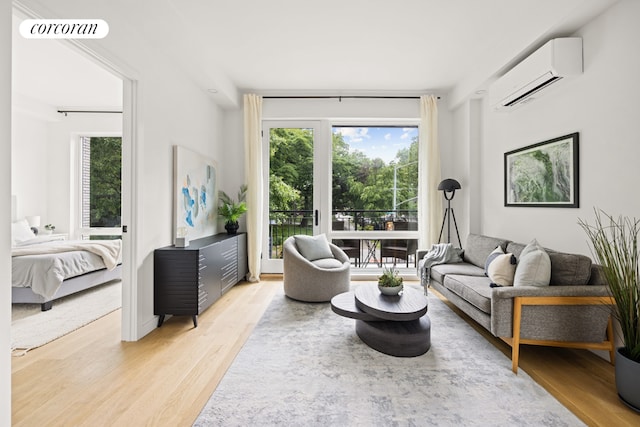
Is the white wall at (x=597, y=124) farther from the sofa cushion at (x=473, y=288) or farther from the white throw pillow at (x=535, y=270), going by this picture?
the sofa cushion at (x=473, y=288)

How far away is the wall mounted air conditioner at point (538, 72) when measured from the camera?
9.13 feet

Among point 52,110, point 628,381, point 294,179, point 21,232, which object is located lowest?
point 628,381

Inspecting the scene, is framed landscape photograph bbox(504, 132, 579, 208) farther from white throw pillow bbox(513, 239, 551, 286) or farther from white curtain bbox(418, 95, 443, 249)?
→ white curtain bbox(418, 95, 443, 249)

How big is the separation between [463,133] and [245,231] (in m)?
3.59

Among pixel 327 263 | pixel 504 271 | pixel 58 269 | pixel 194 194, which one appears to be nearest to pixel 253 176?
pixel 194 194

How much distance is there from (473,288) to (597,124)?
1643mm

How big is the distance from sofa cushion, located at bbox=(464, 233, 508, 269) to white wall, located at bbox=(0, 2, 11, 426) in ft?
13.2

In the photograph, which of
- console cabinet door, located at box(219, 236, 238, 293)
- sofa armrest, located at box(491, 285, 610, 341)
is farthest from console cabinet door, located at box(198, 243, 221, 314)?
sofa armrest, located at box(491, 285, 610, 341)

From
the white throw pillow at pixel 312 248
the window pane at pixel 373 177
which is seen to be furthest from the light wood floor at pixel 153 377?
the window pane at pixel 373 177

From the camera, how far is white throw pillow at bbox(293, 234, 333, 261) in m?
4.26

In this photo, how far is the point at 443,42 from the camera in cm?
349

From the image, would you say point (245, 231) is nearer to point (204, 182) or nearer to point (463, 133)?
point (204, 182)

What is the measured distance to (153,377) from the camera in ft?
7.29

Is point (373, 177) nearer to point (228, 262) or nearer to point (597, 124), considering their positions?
point (228, 262)
